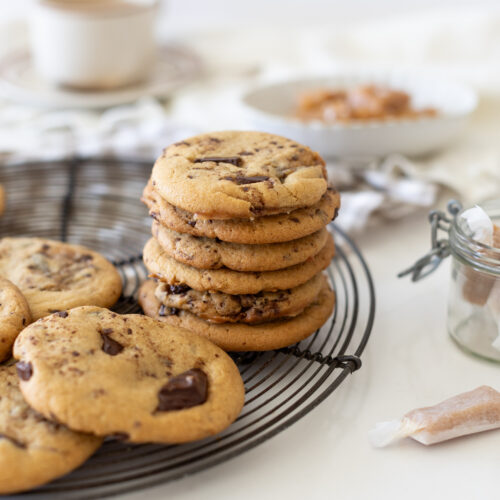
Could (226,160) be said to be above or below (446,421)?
above

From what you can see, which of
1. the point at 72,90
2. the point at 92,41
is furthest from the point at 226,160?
the point at 72,90

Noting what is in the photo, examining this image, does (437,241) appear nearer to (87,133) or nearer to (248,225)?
(248,225)

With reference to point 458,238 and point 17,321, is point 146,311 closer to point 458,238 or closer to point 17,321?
point 17,321

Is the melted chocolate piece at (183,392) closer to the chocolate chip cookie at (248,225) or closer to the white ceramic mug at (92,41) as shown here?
the chocolate chip cookie at (248,225)

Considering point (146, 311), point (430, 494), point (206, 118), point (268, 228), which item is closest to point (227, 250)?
point (268, 228)

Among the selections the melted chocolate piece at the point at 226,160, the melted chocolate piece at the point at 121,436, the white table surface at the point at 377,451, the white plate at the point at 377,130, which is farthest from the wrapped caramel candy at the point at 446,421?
the white plate at the point at 377,130

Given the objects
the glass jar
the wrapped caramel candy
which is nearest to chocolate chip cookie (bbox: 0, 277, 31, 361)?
the wrapped caramel candy
